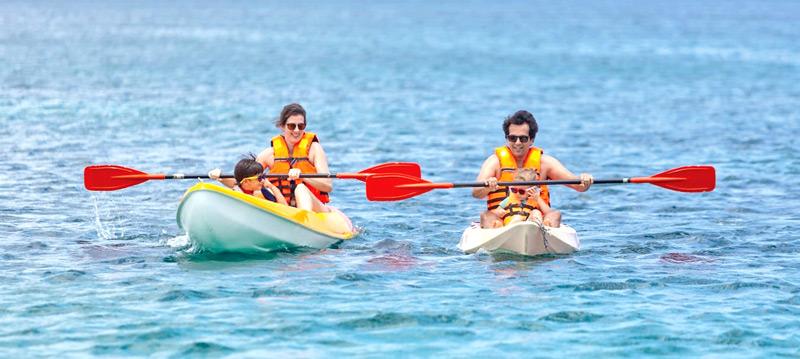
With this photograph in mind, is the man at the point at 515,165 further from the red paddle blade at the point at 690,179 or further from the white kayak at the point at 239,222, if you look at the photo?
the white kayak at the point at 239,222

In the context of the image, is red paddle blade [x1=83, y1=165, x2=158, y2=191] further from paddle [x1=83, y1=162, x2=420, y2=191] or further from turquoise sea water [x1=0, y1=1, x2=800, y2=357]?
turquoise sea water [x1=0, y1=1, x2=800, y2=357]

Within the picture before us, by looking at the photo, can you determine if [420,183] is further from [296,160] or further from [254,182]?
[254,182]

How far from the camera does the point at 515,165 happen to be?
14172 mm

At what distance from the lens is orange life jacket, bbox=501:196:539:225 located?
13.9 metres

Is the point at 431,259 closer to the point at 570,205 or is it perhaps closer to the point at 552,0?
the point at 570,205

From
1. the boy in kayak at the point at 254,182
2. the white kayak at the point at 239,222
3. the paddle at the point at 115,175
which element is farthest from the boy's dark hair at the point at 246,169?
the paddle at the point at 115,175

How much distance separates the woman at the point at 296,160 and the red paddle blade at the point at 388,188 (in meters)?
0.57

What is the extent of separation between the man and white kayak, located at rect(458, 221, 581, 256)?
23cm

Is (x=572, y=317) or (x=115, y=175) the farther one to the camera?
(x=115, y=175)

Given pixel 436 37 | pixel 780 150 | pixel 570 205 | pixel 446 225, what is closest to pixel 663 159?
pixel 780 150

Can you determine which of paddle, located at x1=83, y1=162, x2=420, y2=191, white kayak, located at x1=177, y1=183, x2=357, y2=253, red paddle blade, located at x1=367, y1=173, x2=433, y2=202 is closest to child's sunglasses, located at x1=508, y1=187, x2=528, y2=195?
red paddle blade, located at x1=367, y1=173, x2=433, y2=202

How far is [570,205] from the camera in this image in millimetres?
18500

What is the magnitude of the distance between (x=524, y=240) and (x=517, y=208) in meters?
0.61

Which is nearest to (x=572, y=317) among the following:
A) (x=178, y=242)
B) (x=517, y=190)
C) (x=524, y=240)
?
(x=524, y=240)
